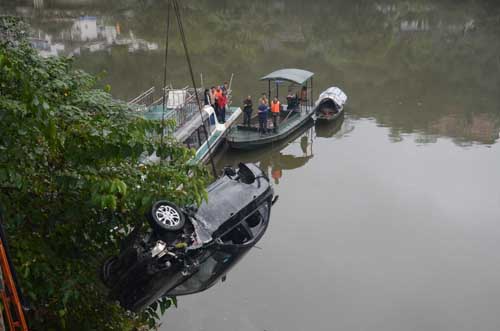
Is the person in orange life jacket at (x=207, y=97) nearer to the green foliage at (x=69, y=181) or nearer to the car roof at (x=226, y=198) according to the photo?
the car roof at (x=226, y=198)

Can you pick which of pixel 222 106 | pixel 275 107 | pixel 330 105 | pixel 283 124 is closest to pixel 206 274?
pixel 222 106

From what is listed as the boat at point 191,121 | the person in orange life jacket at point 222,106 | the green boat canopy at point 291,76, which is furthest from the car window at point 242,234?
the green boat canopy at point 291,76

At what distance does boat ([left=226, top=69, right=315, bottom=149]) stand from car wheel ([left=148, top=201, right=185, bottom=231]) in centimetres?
1294

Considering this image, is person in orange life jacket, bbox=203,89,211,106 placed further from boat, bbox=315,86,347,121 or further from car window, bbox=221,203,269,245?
car window, bbox=221,203,269,245

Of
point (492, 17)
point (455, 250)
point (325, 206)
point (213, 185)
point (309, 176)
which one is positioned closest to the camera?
point (213, 185)

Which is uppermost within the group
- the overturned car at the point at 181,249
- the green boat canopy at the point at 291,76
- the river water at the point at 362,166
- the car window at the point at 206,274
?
the overturned car at the point at 181,249

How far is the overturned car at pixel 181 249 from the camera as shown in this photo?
566 cm

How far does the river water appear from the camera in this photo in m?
11.5

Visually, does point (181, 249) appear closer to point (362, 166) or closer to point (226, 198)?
point (226, 198)

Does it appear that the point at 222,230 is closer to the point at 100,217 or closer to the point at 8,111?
the point at 100,217

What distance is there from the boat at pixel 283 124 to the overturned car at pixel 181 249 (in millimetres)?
11333

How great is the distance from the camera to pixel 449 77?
100ft

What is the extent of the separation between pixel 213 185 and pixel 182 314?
4477mm

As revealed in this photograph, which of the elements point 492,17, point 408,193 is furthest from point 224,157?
point 492,17
